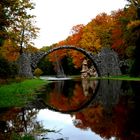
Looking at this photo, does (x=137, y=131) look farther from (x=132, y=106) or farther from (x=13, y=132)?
(x=132, y=106)

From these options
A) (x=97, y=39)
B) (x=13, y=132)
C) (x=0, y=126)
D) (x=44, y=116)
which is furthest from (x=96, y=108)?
(x=97, y=39)

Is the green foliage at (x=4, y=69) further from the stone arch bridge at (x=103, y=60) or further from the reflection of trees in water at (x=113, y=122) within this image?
the stone arch bridge at (x=103, y=60)

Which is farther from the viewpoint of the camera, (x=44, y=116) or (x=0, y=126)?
(x=44, y=116)

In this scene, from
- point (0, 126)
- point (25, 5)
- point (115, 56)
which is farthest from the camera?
point (115, 56)

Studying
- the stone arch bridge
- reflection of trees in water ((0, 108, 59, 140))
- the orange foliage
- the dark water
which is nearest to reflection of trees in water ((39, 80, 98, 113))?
the dark water

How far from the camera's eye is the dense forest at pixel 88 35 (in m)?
21.6

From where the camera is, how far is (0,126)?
38.0 feet

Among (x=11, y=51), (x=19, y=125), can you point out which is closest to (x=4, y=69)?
(x=19, y=125)

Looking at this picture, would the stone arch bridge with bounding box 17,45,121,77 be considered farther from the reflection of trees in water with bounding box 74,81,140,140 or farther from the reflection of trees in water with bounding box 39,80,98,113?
the reflection of trees in water with bounding box 74,81,140,140

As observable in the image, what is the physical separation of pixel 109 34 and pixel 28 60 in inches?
782

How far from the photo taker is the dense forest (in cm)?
2158

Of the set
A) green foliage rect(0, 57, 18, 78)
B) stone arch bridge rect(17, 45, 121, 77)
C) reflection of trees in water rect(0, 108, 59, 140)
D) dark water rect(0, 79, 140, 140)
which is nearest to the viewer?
reflection of trees in water rect(0, 108, 59, 140)

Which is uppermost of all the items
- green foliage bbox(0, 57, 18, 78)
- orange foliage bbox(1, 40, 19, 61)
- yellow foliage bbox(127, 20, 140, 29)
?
yellow foliage bbox(127, 20, 140, 29)

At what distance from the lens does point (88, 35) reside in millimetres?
74562
